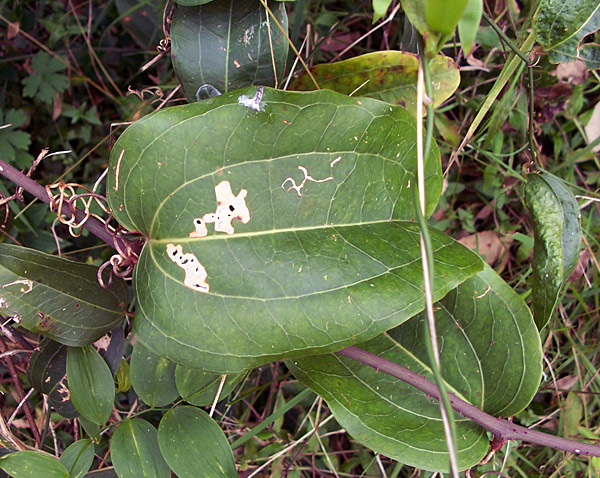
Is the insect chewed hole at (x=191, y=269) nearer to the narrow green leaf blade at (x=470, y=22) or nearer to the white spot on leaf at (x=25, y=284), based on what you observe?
the white spot on leaf at (x=25, y=284)

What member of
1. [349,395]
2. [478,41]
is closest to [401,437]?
[349,395]

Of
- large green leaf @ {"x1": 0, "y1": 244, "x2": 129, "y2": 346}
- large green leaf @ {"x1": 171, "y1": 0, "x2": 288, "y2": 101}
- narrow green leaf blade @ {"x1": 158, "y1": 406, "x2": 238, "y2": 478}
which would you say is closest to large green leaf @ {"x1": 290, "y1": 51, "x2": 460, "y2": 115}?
large green leaf @ {"x1": 171, "y1": 0, "x2": 288, "y2": 101}

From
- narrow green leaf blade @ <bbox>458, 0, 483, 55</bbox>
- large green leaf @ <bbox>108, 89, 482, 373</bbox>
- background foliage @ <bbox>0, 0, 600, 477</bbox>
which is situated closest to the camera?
narrow green leaf blade @ <bbox>458, 0, 483, 55</bbox>

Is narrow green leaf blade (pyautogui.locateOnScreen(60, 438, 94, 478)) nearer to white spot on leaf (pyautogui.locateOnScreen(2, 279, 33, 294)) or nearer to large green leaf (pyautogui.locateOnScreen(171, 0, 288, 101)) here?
white spot on leaf (pyautogui.locateOnScreen(2, 279, 33, 294))

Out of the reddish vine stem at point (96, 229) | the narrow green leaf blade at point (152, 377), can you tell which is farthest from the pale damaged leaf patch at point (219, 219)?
the narrow green leaf blade at point (152, 377)

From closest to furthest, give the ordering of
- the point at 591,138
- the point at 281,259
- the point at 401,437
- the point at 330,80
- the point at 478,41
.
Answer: the point at 281,259
the point at 401,437
the point at 330,80
the point at 478,41
the point at 591,138

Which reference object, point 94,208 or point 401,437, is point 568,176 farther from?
point 94,208
